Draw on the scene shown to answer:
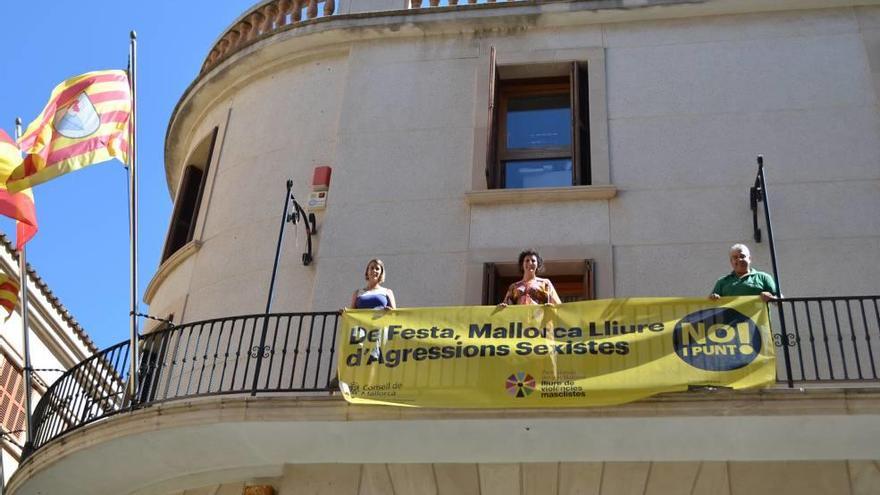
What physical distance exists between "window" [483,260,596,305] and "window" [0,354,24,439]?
11712mm

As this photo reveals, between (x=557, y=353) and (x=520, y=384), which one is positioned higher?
(x=557, y=353)

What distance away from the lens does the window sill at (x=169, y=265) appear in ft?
44.6

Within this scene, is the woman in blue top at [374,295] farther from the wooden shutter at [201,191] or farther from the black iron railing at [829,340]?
the wooden shutter at [201,191]

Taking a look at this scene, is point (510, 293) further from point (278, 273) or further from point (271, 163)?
point (271, 163)

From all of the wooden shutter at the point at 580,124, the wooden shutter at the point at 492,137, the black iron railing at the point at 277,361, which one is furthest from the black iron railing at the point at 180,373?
the wooden shutter at the point at 580,124

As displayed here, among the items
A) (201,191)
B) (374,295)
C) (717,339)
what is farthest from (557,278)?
(201,191)

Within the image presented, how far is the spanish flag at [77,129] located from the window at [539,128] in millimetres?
4452

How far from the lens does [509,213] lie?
40.5 feet

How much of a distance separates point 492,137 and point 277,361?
156 inches

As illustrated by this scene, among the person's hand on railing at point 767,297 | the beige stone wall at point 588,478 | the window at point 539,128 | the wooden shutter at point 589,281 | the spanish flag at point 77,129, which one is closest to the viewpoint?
the person's hand on railing at point 767,297

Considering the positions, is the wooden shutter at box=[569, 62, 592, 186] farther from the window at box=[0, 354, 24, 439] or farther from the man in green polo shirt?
the window at box=[0, 354, 24, 439]

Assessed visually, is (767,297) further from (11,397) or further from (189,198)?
(11,397)

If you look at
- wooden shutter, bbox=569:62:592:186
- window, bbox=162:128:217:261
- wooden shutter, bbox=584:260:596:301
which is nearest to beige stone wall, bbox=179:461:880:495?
wooden shutter, bbox=584:260:596:301

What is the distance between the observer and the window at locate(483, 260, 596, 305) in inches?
462
